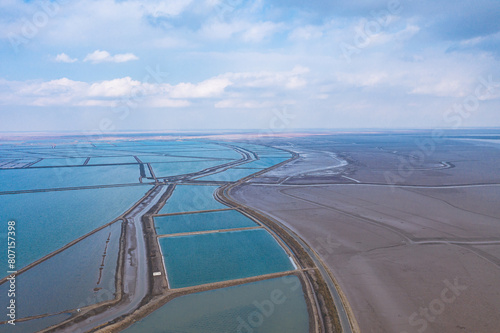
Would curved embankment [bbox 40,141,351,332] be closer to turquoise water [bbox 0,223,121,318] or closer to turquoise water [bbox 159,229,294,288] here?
turquoise water [bbox 159,229,294,288]

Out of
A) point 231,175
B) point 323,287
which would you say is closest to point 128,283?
point 323,287

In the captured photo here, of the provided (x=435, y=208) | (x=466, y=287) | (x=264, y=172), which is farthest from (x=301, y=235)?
(x=264, y=172)

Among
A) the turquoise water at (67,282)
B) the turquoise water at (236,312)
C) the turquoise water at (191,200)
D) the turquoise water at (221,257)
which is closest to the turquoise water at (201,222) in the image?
the turquoise water at (221,257)

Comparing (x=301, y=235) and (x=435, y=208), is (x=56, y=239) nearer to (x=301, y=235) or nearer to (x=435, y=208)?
(x=301, y=235)

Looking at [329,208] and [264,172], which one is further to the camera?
[264,172]

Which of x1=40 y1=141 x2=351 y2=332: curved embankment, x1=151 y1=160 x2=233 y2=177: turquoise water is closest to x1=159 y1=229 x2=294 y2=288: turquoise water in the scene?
x1=40 y1=141 x2=351 y2=332: curved embankment

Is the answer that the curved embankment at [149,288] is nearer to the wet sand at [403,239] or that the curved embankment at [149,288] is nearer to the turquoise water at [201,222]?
the wet sand at [403,239]
